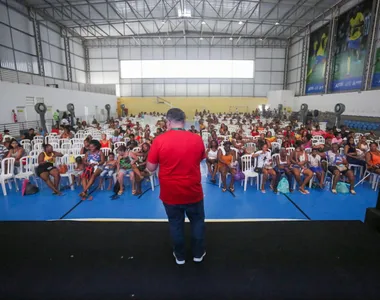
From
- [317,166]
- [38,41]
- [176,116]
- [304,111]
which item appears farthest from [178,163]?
[38,41]

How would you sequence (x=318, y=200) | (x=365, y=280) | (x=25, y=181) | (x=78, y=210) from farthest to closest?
(x=25, y=181) < (x=318, y=200) < (x=78, y=210) < (x=365, y=280)

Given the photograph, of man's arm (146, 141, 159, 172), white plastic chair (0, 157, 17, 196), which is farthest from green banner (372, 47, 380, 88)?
white plastic chair (0, 157, 17, 196)

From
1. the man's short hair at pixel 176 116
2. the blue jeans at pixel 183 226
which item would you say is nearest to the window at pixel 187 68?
the man's short hair at pixel 176 116

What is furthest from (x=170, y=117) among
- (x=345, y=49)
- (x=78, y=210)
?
(x=345, y=49)

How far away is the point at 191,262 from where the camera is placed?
1.90 meters

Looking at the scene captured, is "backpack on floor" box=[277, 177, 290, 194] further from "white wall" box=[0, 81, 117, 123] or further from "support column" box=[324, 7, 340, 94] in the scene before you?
"support column" box=[324, 7, 340, 94]

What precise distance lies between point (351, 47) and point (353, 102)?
3613mm

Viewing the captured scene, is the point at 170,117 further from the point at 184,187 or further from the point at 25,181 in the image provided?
the point at 25,181

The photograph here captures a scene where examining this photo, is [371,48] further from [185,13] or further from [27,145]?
[27,145]

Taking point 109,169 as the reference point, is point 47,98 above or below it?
above

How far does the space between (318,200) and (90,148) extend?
16.0ft

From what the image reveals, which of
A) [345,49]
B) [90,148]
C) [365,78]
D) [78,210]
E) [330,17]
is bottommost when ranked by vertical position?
[78,210]

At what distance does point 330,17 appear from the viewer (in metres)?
16.0

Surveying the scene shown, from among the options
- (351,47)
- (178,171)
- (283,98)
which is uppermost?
(351,47)
